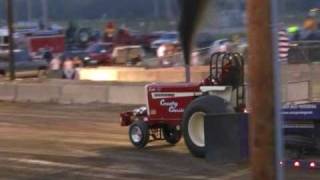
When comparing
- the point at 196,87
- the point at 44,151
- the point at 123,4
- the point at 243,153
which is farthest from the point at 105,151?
the point at 123,4

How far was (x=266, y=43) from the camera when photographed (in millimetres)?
7648

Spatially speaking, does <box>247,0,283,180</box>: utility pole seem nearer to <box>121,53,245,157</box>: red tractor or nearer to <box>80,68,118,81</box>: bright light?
<box>121,53,245,157</box>: red tractor

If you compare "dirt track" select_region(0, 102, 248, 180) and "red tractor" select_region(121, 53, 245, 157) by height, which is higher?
"red tractor" select_region(121, 53, 245, 157)

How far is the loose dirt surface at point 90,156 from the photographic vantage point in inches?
A: 490

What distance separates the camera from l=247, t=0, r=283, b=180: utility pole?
760 cm

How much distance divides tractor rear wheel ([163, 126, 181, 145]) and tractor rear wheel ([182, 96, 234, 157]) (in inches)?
59.0

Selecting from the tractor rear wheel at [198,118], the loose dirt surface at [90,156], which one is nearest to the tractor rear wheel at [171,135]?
the loose dirt surface at [90,156]

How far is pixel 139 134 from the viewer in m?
15.2

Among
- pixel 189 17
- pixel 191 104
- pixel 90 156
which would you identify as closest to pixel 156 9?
pixel 90 156

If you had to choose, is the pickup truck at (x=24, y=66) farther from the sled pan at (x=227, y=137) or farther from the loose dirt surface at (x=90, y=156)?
the sled pan at (x=227, y=137)

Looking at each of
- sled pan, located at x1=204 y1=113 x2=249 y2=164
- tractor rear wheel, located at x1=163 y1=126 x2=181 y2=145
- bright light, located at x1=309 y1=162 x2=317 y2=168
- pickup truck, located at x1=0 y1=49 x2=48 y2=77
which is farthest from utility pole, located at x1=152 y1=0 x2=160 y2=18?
bright light, located at x1=309 y1=162 x2=317 y2=168

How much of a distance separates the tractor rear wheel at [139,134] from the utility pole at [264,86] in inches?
289

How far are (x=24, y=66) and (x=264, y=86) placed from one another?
3486 cm

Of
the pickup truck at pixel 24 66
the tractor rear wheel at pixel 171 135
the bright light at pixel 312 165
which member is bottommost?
the bright light at pixel 312 165
